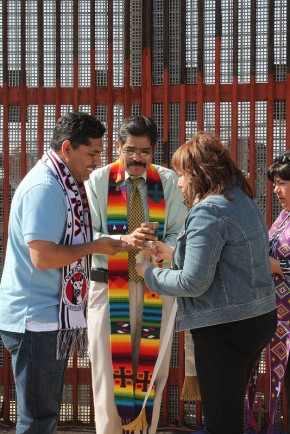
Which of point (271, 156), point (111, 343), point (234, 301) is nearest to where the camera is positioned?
point (234, 301)

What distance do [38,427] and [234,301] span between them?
94cm

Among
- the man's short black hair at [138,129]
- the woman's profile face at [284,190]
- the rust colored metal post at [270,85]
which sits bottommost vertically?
the woman's profile face at [284,190]

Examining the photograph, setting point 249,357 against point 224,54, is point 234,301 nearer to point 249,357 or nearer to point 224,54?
point 249,357

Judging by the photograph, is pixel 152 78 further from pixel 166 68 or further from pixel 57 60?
pixel 57 60

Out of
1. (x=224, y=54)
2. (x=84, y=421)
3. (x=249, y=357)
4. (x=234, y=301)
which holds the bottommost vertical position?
(x=84, y=421)

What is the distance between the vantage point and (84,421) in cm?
486

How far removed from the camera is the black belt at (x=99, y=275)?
397 centimetres

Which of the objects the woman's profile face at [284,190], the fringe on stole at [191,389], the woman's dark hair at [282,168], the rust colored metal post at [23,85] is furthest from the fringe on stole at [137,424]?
the rust colored metal post at [23,85]

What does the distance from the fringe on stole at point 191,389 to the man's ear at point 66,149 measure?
6.00 ft

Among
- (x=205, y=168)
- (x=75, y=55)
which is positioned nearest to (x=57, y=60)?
(x=75, y=55)

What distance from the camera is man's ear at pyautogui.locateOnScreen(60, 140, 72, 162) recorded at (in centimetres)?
306

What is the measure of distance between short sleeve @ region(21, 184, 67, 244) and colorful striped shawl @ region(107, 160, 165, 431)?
106 cm

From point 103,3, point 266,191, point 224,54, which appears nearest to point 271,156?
point 266,191

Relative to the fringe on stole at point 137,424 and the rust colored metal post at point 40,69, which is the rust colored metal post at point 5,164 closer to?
the rust colored metal post at point 40,69
